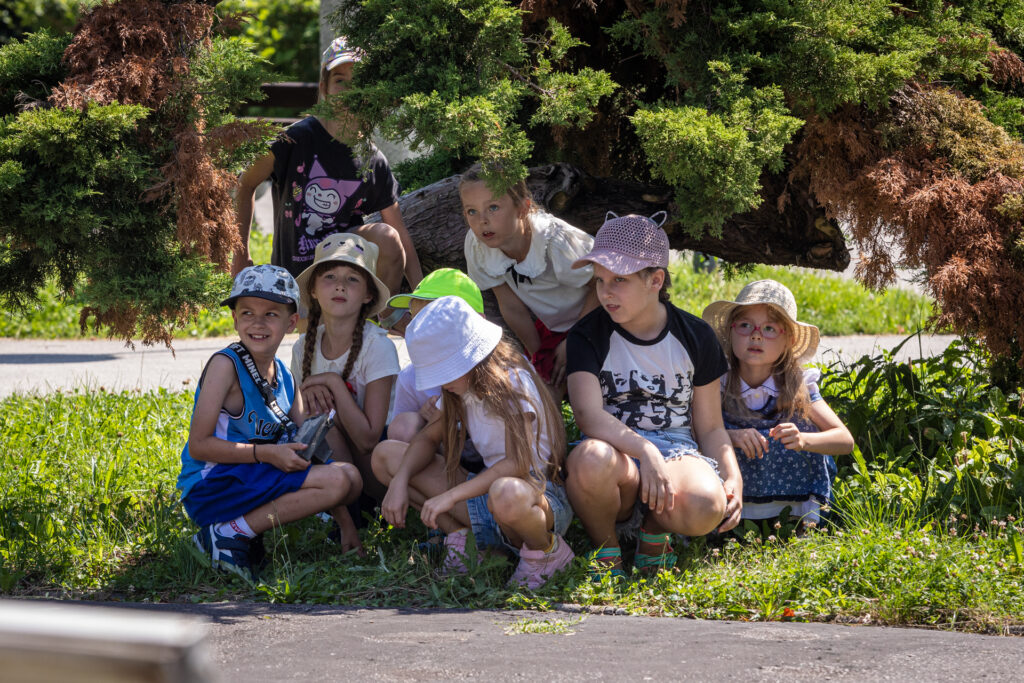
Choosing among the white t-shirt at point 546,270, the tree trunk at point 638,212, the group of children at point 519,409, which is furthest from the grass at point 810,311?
the group of children at point 519,409

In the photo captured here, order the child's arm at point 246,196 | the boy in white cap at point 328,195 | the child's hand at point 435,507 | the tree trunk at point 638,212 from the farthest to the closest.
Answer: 1. the tree trunk at point 638,212
2. the boy in white cap at point 328,195
3. the child's arm at point 246,196
4. the child's hand at point 435,507

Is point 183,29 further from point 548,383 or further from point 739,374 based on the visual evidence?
point 739,374

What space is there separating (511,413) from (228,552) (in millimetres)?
1211

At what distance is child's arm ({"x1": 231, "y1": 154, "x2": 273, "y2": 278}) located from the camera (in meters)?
4.78

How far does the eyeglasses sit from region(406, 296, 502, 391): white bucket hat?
1.18 meters

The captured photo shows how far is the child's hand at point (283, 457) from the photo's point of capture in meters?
3.92

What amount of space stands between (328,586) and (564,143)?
2.65 meters

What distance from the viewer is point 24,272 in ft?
14.3

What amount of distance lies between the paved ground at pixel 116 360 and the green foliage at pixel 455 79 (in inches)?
155

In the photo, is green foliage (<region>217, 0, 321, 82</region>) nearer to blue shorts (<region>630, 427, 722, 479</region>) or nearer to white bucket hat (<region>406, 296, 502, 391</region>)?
white bucket hat (<region>406, 296, 502, 391</region>)

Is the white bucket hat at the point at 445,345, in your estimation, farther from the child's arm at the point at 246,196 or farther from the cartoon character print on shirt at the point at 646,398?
the child's arm at the point at 246,196

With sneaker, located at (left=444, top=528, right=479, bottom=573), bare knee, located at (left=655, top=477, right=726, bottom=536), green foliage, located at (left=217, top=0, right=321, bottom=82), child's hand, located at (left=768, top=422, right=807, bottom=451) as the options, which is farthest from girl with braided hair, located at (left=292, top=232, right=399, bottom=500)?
green foliage, located at (left=217, top=0, right=321, bottom=82)

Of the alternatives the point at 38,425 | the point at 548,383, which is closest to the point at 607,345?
the point at 548,383

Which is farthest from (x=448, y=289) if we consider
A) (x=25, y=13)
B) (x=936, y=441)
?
(x=25, y=13)
